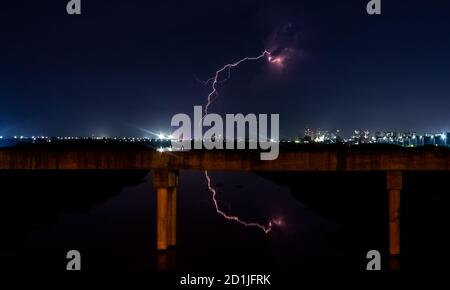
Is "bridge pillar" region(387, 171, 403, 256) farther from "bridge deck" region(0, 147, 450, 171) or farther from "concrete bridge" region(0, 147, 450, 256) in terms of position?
"bridge deck" region(0, 147, 450, 171)

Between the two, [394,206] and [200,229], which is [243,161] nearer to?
[394,206]

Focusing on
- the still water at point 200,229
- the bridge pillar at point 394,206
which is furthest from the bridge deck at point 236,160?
the still water at point 200,229

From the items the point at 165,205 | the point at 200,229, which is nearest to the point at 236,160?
the point at 165,205

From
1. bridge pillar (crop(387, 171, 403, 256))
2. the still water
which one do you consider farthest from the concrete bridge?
the still water

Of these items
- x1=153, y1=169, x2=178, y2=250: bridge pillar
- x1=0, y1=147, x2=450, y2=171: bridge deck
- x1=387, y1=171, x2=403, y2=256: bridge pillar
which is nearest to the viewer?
x1=0, y1=147, x2=450, y2=171: bridge deck

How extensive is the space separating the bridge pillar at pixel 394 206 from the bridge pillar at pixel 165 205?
954cm

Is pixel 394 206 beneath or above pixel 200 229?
above

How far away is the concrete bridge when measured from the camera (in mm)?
19906

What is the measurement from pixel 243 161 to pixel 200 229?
49.6 feet

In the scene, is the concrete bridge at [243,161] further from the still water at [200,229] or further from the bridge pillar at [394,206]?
the still water at [200,229]

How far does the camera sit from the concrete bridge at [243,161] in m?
19.9

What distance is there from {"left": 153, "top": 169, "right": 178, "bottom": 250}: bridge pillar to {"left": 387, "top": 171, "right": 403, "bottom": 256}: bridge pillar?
31.3ft

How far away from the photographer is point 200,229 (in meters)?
34.4
